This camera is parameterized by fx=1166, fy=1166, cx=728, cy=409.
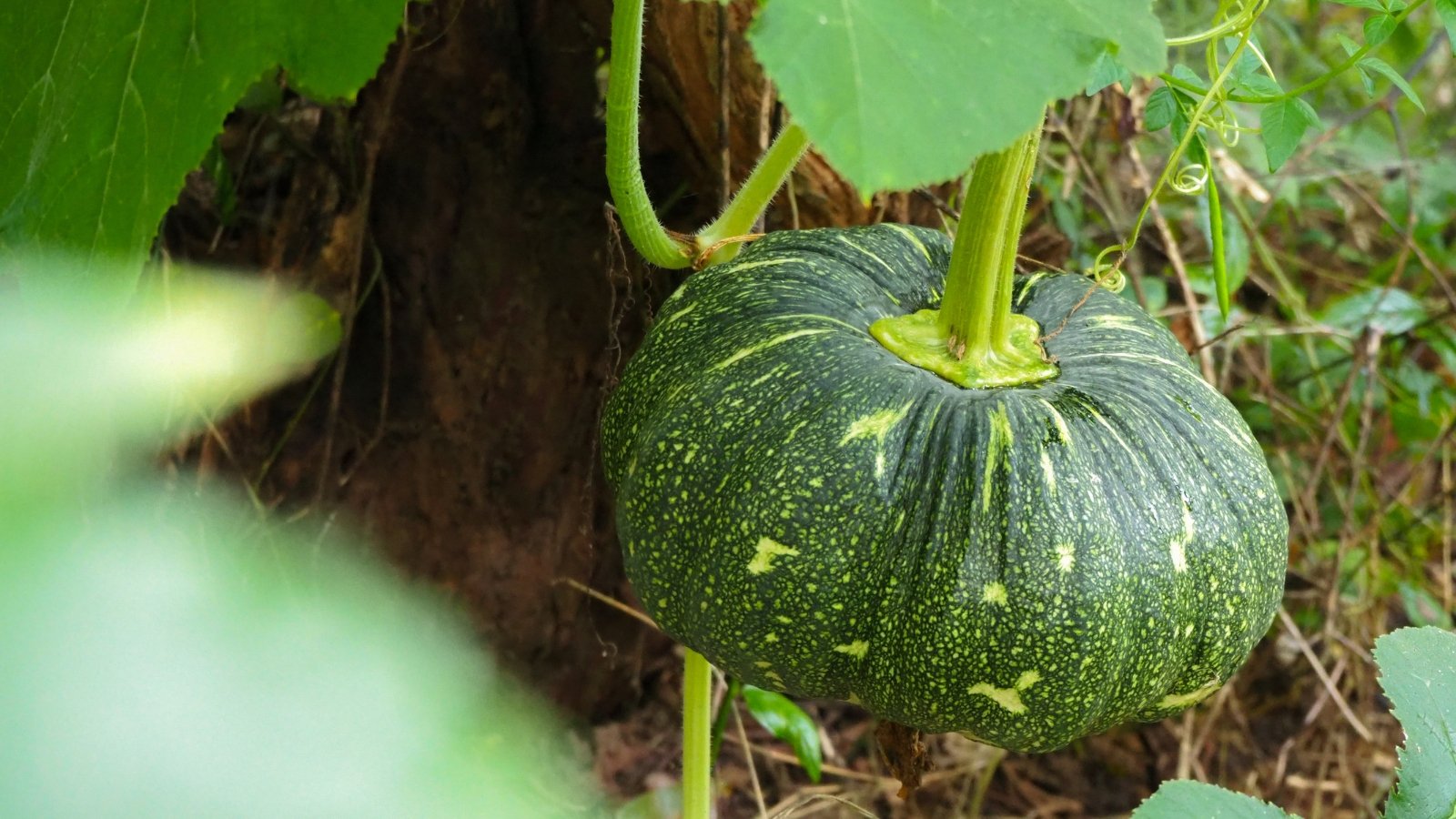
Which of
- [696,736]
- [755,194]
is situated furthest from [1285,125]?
[696,736]

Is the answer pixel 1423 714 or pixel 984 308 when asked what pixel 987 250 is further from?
pixel 1423 714

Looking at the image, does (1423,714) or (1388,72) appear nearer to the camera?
(1423,714)

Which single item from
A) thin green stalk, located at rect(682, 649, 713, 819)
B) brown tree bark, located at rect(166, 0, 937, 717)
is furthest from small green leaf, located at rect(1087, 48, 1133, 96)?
thin green stalk, located at rect(682, 649, 713, 819)

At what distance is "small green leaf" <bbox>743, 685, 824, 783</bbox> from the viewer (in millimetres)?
1936

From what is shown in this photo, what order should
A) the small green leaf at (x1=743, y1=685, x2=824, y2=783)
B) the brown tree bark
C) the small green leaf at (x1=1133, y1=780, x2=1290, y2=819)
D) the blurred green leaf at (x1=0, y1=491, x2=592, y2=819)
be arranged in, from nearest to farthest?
the blurred green leaf at (x1=0, y1=491, x2=592, y2=819)
the small green leaf at (x1=1133, y1=780, x2=1290, y2=819)
the brown tree bark
the small green leaf at (x1=743, y1=685, x2=824, y2=783)

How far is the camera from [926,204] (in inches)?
73.0

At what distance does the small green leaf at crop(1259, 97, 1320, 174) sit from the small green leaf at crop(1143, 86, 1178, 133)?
0.11 meters

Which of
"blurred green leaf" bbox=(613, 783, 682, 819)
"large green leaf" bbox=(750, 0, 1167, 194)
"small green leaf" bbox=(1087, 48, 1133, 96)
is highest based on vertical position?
"small green leaf" bbox=(1087, 48, 1133, 96)

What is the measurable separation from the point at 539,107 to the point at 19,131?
2.55ft

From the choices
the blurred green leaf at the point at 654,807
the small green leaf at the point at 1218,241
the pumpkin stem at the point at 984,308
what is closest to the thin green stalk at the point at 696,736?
the blurred green leaf at the point at 654,807

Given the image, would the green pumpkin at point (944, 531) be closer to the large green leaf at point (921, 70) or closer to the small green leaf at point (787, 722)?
the large green leaf at point (921, 70)

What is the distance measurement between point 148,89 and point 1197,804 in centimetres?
127

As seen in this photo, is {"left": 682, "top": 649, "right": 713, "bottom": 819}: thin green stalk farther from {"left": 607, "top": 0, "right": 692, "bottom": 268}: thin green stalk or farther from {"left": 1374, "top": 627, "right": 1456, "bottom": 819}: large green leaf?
{"left": 1374, "top": 627, "right": 1456, "bottom": 819}: large green leaf

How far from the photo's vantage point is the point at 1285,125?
1.41 m
